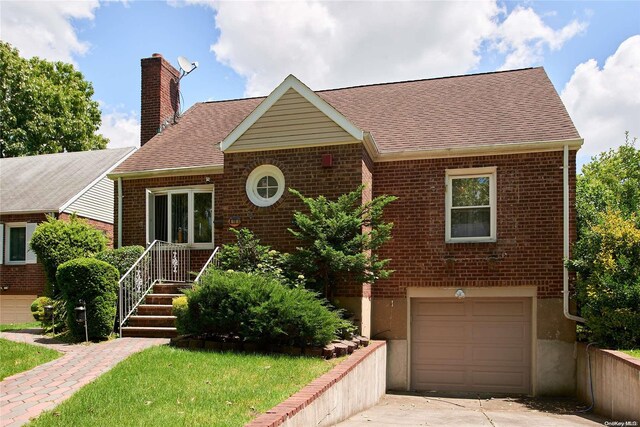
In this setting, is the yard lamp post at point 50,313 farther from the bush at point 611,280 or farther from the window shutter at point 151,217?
the bush at point 611,280

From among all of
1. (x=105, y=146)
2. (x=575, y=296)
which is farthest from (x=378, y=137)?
(x=105, y=146)

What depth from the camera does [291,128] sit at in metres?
12.8

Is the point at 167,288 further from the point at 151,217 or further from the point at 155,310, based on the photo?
the point at 151,217

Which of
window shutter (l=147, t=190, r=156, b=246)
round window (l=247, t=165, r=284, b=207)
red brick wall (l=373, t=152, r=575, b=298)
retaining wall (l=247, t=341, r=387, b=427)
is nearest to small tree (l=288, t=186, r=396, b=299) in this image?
round window (l=247, t=165, r=284, b=207)

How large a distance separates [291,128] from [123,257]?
479 cm

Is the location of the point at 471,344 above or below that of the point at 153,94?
below

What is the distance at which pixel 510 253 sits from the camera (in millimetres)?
12367

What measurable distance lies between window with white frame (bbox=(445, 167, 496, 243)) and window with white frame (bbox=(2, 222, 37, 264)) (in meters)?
15.8

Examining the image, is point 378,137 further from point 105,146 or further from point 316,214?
point 105,146

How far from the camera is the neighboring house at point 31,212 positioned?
20625 mm

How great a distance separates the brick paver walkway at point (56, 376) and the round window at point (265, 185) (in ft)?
12.9

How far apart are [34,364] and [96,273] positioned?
254 centimetres

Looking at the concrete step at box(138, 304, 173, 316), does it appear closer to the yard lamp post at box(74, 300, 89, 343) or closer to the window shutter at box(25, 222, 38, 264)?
the yard lamp post at box(74, 300, 89, 343)

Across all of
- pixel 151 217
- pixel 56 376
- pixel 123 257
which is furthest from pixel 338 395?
pixel 151 217
